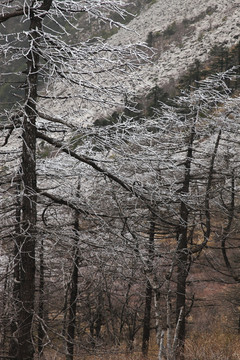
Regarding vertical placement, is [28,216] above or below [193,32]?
below

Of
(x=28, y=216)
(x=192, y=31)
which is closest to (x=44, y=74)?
(x=28, y=216)

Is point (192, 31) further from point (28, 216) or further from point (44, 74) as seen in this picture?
point (28, 216)

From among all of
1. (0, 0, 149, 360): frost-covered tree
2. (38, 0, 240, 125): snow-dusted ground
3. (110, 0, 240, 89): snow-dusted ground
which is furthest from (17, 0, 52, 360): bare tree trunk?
(110, 0, 240, 89): snow-dusted ground

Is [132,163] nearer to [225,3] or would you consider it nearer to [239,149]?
[239,149]

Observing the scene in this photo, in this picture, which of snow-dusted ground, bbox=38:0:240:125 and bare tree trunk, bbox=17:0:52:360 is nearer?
bare tree trunk, bbox=17:0:52:360

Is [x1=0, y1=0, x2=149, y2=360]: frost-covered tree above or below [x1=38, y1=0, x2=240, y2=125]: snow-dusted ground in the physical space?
below

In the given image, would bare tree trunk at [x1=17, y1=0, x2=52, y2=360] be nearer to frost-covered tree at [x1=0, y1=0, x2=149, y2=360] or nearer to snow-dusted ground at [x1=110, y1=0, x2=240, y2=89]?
frost-covered tree at [x1=0, y1=0, x2=149, y2=360]

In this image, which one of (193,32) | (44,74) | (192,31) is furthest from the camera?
(192,31)

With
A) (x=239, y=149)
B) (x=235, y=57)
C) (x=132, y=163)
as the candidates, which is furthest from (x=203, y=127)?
(x=235, y=57)

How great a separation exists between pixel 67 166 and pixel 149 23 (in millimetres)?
96473

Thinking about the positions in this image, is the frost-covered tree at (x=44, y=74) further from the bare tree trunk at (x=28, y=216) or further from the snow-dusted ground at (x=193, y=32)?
the snow-dusted ground at (x=193, y=32)

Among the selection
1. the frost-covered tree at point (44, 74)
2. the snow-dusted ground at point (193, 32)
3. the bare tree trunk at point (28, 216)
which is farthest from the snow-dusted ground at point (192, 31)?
the bare tree trunk at point (28, 216)

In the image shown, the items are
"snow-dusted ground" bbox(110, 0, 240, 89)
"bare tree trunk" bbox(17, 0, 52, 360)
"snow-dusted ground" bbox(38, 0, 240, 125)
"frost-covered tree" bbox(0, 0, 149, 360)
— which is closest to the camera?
"frost-covered tree" bbox(0, 0, 149, 360)

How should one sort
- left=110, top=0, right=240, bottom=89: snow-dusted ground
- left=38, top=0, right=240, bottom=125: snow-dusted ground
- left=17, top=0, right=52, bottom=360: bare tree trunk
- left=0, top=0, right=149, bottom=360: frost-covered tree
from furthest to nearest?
left=110, top=0, right=240, bottom=89: snow-dusted ground, left=38, top=0, right=240, bottom=125: snow-dusted ground, left=17, top=0, right=52, bottom=360: bare tree trunk, left=0, top=0, right=149, bottom=360: frost-covered tree
